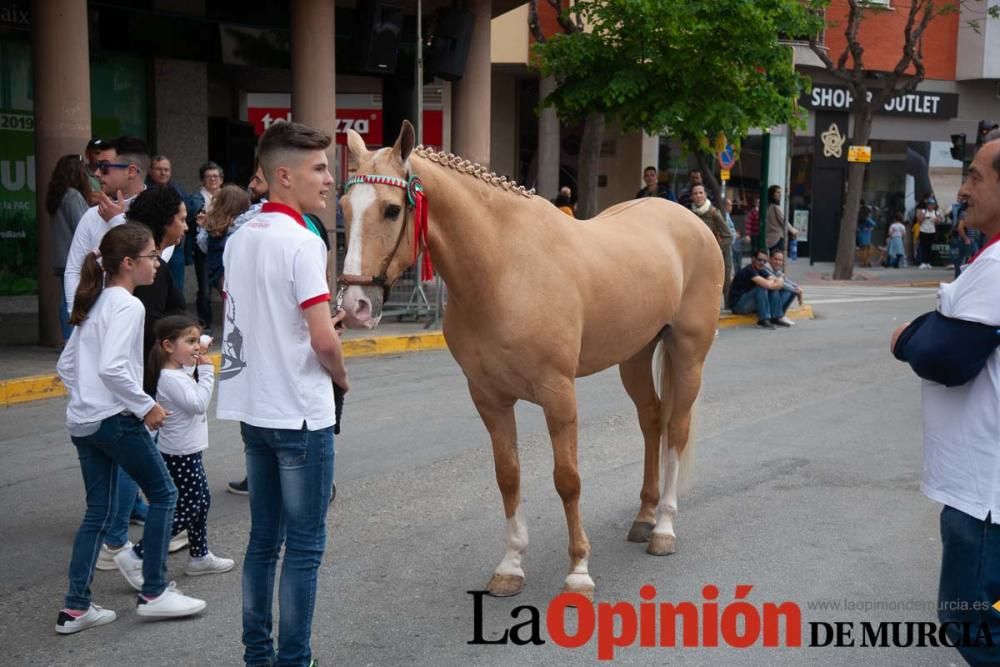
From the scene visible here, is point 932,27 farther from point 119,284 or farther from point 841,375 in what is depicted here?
point 119,284

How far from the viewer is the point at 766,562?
18.4 ft

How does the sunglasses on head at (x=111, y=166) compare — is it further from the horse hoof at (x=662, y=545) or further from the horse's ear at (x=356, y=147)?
the horse hoof at (x=662, y=545)

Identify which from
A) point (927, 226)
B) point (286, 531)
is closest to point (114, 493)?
point (286, 531)

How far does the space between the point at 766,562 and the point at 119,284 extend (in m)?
3.41

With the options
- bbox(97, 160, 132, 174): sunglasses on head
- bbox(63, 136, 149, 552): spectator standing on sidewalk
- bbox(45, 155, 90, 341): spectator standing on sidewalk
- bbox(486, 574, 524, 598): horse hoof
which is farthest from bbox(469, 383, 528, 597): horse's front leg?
bbox(45, 155, 90, 341): spectator standing on sidewalk

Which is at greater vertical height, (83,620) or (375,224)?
(375,224)

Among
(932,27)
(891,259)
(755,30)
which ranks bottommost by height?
(891,259)

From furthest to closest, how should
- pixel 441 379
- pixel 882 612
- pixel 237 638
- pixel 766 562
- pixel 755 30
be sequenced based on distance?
pixel 755 30, pixel 441 379, pixel 766 562, pixel 882 612, pixel 237 638

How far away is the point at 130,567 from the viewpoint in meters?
5.16

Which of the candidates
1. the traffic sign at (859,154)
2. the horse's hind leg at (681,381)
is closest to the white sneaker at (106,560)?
the horse's hind leg at (681,381)

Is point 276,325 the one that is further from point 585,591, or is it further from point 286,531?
point 585,591

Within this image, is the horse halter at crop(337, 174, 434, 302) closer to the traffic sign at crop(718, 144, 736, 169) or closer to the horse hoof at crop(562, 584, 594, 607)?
the horse hoof at crop(562, 584, 594, 607)

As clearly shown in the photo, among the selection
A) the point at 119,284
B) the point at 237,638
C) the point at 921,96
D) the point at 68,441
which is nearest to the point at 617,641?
the point at 237,638

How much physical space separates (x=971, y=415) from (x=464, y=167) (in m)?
2.53
